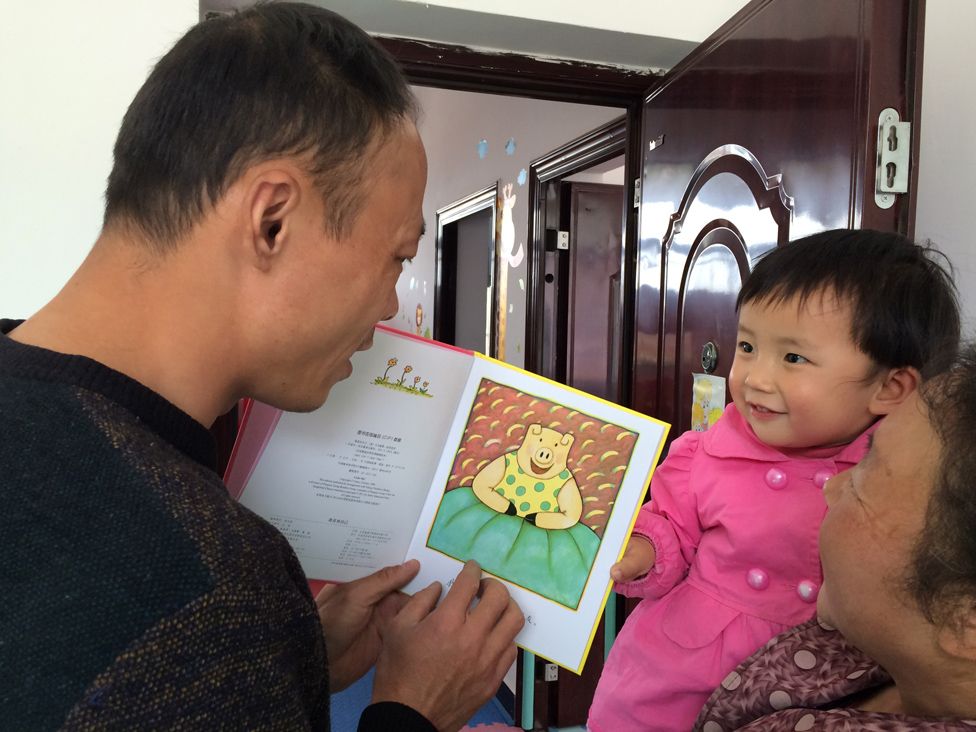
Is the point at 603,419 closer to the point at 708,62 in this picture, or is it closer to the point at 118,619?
the point at 118,619

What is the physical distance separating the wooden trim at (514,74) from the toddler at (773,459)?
1056 millimetres

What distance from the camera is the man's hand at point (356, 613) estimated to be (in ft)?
2.93

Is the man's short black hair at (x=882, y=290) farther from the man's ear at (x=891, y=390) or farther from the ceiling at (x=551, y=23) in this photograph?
the ceiling at (x=551, y=23)

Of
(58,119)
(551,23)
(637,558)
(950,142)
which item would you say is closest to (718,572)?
A: (637,558)

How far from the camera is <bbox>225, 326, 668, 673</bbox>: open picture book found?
2.89 feet

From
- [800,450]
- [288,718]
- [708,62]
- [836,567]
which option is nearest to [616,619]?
[800,450]

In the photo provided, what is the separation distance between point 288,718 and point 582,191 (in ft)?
9.34

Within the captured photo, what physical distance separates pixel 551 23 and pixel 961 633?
5.14 ft

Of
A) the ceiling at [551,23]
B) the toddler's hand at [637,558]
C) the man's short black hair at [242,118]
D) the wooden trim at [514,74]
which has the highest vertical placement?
the ceiling at [551,23]

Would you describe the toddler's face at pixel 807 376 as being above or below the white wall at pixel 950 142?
below

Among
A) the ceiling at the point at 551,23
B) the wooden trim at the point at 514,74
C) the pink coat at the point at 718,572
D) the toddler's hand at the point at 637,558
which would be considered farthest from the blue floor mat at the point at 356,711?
the ceiling at the point at 551,23

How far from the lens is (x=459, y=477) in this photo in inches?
36.1

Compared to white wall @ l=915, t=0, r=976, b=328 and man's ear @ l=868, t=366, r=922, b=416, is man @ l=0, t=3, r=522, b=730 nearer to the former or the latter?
man's ear @ l=868, t=366, r=922, b=416

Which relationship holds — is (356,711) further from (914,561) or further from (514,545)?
(914,561)
